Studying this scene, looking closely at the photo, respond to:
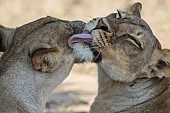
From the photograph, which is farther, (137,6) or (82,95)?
(82,95)

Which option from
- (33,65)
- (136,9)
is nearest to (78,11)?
(136,9)

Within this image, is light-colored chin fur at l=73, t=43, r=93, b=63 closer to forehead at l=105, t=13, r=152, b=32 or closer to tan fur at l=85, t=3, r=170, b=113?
tan fur at l=85, t=3, r=170, b=113

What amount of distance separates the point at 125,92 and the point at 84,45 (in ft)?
2.81

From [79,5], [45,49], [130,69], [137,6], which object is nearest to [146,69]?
[130,69]

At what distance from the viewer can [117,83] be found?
5.80 meters

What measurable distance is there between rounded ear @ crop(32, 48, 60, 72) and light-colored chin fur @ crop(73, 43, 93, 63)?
188 mm

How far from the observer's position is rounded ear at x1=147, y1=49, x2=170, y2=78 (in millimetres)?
5559

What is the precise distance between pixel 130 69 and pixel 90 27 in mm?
551

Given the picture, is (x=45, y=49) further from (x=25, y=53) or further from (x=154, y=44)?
(x=154, y=44)

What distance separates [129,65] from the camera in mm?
5504

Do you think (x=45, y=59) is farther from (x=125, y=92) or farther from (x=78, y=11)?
(x=78, y=11)

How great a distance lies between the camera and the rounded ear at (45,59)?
4746 mm

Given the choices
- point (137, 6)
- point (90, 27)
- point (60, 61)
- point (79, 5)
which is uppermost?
point (79, 5)

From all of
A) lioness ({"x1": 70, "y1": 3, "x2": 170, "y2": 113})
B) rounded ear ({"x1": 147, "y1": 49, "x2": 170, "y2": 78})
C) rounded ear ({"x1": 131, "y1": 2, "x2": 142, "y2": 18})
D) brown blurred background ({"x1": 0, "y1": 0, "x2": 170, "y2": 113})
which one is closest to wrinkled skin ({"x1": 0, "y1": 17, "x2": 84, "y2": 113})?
lioness ({"x1": 70, "y1": 3, "x2": 170, "y2": 113})
